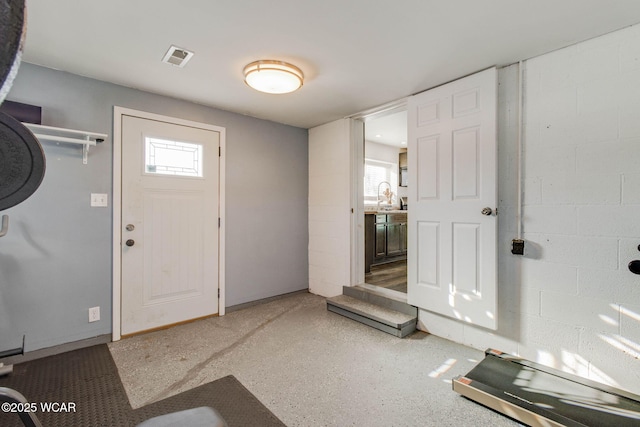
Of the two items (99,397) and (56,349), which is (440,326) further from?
(56,349)

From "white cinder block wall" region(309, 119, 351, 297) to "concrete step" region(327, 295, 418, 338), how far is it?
356 millimetres

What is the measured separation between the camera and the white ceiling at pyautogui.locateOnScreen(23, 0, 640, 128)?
1.71 m

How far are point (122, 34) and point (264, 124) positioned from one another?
1880mm

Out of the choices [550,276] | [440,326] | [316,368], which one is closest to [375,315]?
[440,326]

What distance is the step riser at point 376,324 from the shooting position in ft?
9.00

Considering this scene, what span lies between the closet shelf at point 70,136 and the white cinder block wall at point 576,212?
3.38 metres

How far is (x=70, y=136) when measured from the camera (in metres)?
2.48

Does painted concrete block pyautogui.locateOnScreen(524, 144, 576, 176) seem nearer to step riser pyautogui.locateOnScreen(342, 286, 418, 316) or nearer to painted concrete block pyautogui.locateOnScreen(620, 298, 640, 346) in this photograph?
painted concrete block pyautogui.locateOnScreen(620, 298, 640, 346)

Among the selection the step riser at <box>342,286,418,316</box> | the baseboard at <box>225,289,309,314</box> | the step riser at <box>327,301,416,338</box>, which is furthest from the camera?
the baseboard at <box>225,289,309,314</box>

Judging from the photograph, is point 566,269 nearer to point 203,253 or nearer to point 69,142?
point 203,253

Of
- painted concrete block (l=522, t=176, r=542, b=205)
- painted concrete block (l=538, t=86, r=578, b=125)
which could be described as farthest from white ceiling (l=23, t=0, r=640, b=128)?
painted concrete block (l=522, t=176, r=542, b=205)

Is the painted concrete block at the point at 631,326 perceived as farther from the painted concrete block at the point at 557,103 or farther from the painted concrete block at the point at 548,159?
the painted concrete block at the point at 557,103

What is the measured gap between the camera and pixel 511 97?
7.68 feet

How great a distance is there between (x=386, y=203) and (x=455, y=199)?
11.6ft
